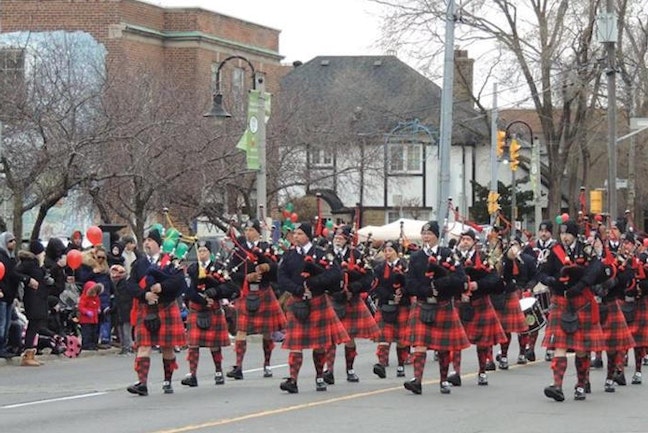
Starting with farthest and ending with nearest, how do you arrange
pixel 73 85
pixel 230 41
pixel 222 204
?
pixel 230 41 < pixel 222 204 < pixel 73 85

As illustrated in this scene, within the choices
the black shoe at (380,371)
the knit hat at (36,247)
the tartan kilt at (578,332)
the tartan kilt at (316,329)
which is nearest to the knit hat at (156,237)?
the tartan kilt at (316,329)

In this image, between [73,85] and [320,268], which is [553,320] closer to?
[320,268]

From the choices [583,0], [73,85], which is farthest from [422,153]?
[73,85]

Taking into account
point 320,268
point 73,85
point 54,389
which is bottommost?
point 54,389

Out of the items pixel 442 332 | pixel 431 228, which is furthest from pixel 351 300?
pixel 431 228

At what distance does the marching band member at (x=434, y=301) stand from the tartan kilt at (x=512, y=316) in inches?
137

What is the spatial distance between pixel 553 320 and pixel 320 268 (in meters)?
2.47

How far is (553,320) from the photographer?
48.4ft

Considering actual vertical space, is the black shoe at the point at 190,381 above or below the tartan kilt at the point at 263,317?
below

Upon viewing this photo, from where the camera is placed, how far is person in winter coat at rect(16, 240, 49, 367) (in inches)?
765

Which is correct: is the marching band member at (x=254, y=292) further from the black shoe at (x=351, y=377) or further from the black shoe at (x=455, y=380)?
the black shoe at (x=455, y=380)

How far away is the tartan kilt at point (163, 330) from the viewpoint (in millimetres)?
14883

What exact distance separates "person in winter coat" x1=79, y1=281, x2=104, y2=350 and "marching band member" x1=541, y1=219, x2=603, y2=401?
824 cm

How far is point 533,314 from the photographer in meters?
19.8
